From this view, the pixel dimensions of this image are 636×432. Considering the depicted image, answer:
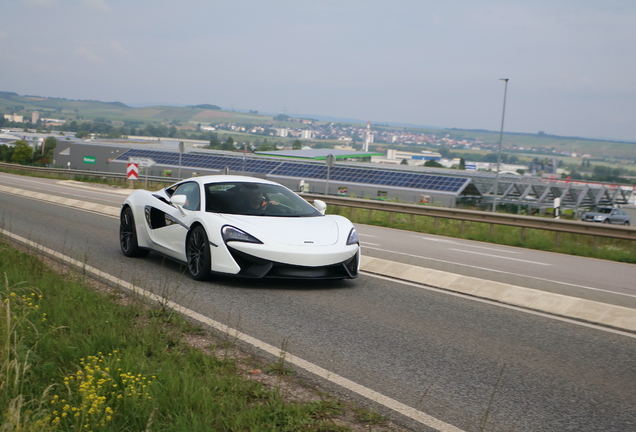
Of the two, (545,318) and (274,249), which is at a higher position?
(274,249)

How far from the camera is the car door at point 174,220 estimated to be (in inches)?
352

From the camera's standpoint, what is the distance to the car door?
895 centimetres


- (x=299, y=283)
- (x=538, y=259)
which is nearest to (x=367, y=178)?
(x=538, y=259)

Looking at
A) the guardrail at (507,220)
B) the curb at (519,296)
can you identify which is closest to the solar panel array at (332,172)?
the guardrail at (507,220)

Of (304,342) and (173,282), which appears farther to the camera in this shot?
(173,282)

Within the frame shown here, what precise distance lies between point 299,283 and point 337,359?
3434 mm

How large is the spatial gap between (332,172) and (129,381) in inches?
2701

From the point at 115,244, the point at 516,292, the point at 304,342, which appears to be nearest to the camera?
the point at 304,342

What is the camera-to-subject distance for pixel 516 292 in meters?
8.37

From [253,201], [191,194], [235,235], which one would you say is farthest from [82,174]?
[235,235]

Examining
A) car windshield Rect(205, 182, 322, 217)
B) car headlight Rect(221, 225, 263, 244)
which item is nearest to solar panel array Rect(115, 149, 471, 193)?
car windshield Rect(205, 182, 322, 217)

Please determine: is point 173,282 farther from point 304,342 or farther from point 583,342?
point 583,342

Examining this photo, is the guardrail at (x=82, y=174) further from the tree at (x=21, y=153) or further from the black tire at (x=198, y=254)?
the tree at (x=21, y=153)

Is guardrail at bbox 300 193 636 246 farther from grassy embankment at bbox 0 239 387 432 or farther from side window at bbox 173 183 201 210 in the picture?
grassy embankment at bbox 0 239 387 432
